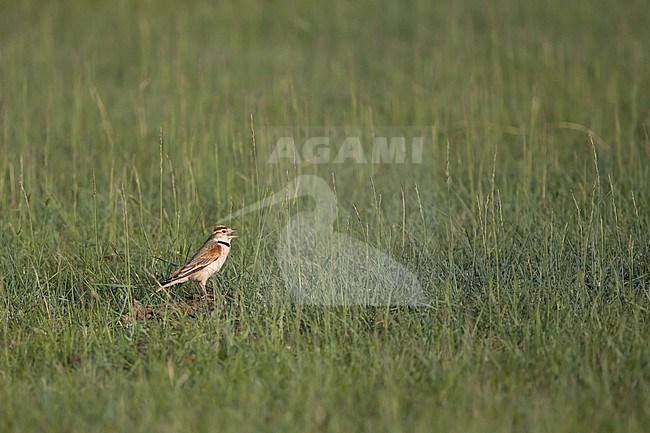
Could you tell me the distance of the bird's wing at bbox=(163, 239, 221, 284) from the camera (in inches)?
199

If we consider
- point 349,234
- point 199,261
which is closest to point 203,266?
point 199,261

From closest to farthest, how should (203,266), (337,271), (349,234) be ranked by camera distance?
(203,266)
(337,271)
(349,234)

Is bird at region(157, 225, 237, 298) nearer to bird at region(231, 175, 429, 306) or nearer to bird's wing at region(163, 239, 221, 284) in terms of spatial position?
bird's wing at region(163, 239, 221, 284)

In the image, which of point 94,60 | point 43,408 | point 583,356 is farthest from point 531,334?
point 94,60

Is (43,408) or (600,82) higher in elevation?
(600,82)

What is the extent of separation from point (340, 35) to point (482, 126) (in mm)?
3575

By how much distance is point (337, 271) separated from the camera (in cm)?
533

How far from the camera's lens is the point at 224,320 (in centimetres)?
473

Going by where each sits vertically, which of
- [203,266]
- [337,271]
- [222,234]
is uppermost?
[222,234]

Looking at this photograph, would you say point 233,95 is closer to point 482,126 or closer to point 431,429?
point 482,126

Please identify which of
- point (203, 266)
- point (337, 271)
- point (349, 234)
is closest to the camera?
point (203, 266)

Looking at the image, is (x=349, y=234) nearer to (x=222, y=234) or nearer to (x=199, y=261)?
(x=222, y=234)

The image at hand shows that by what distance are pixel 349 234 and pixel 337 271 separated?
737mm

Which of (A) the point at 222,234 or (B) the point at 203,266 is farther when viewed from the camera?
(A) the point at 222,234
